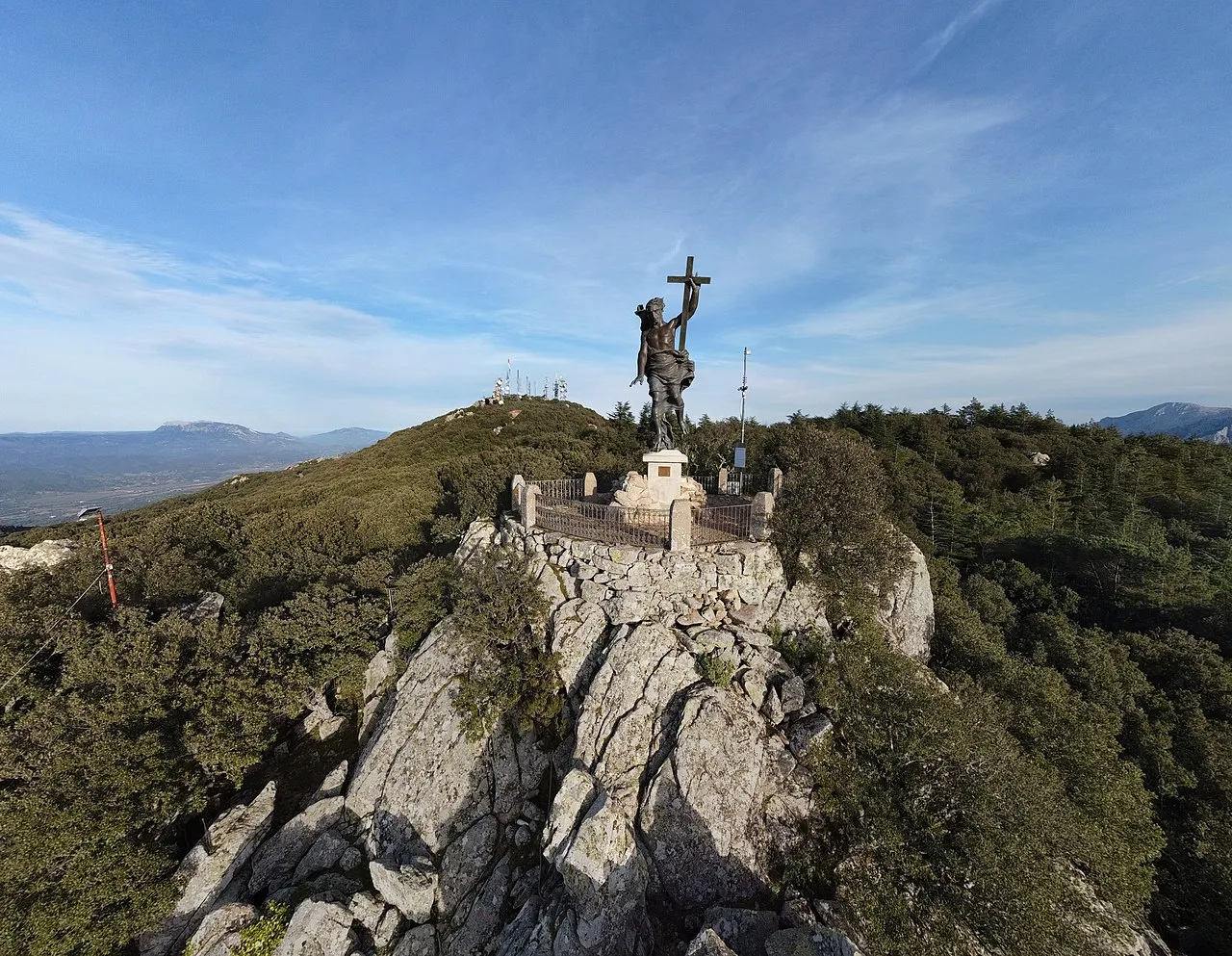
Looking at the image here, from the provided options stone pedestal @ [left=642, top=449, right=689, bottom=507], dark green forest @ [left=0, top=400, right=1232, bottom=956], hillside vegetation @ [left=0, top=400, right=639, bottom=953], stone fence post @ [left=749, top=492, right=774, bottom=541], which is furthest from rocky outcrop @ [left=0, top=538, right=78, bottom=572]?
stone fence post @ [left=749, top=492, right=774, bottom=541]

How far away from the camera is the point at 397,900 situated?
10.3 m

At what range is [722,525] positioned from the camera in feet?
49.8

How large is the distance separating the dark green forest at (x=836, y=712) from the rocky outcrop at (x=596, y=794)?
1.46m

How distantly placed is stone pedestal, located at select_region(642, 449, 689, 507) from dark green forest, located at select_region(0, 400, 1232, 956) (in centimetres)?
372

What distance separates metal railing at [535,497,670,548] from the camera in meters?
13.8

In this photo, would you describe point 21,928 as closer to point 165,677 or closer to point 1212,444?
point 165,677

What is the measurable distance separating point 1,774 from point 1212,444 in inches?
3127

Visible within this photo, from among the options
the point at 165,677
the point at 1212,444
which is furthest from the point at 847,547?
the point at 1212,444

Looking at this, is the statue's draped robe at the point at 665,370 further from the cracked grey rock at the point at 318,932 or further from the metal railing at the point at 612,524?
the cracked grey rock at the point at 318,932

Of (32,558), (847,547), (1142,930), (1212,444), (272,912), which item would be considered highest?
(1212,444)

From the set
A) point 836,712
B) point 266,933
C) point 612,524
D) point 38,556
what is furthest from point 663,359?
point 38,556

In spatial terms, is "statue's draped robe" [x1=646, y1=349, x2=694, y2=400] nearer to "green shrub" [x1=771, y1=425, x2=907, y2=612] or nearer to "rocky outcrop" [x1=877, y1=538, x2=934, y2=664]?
"green shrub" [x1=771, y1=425, x2=907, y2=612]

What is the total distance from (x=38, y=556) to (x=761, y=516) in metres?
32.5

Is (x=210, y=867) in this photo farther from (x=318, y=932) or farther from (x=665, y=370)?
(x=665, y=370)
